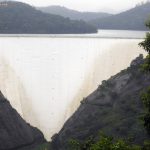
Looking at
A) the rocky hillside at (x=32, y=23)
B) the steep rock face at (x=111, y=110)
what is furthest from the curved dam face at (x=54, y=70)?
the rocky hillside at (x=32, y=23)

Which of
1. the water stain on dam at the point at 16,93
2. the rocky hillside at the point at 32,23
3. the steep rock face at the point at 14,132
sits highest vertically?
the rocky hillside at the point at 32,23

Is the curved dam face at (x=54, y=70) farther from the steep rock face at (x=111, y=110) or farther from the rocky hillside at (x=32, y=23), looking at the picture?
the rocky hillside at (x=32, y=23)

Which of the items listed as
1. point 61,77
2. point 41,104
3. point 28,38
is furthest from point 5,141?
point 28,38

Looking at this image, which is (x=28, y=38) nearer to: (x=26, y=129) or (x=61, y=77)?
(x=61, y=77)

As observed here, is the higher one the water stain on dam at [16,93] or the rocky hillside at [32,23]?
the rocky hillside at [32,23]

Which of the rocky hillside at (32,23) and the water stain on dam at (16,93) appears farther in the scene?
the rocky hillside at (32,23)
